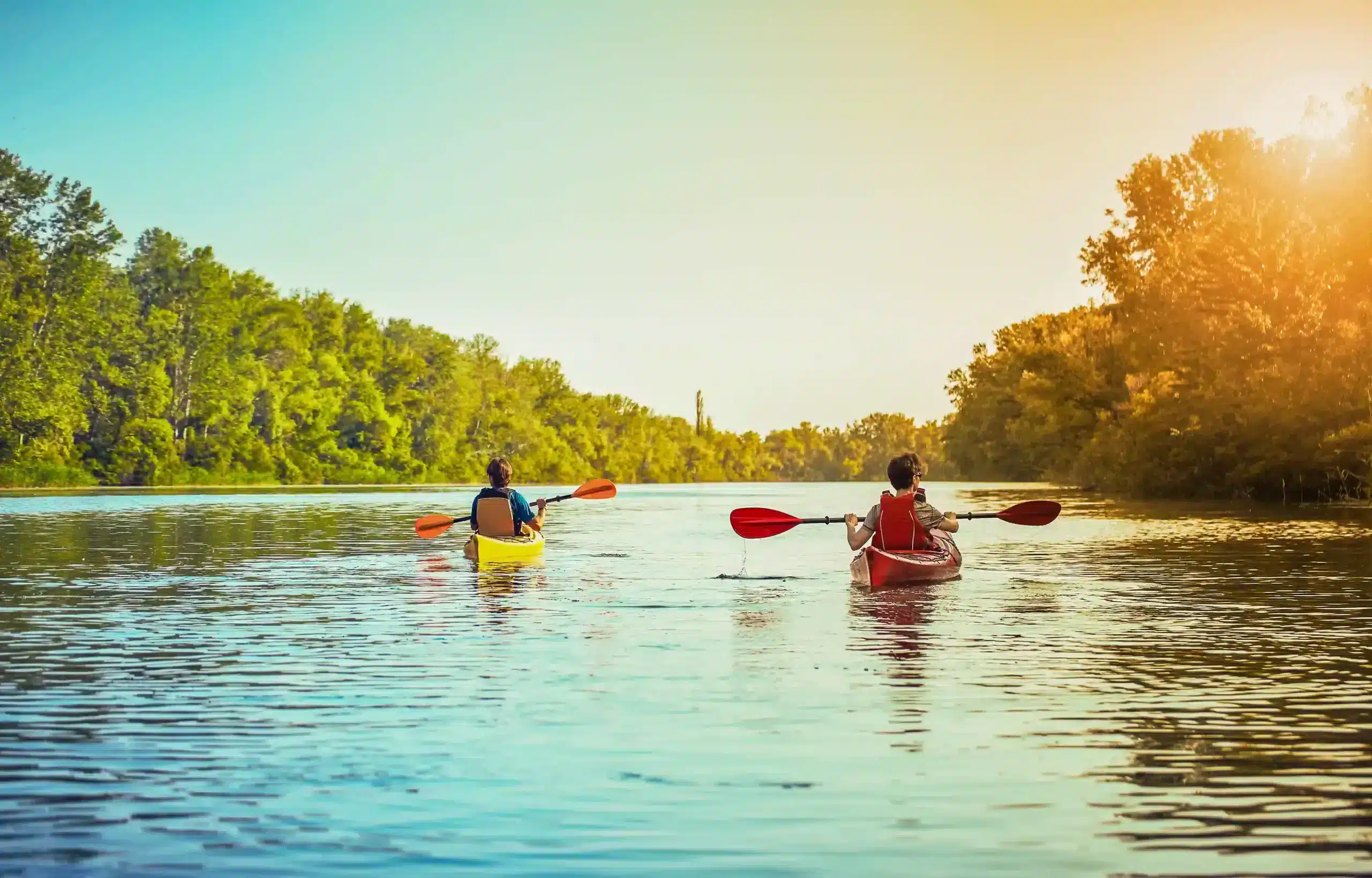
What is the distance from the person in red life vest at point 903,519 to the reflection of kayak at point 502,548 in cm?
605

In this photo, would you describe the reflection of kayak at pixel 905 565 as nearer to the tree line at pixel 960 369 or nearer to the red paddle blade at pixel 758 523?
the red paddle blade at pixel 758 523

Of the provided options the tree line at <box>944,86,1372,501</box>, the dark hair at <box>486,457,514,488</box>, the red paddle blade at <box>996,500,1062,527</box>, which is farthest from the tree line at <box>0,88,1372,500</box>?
the dark hair at <box>486,457,514,488</box>

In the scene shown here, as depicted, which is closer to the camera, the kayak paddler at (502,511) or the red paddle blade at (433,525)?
the kayak paddler at (502,511)

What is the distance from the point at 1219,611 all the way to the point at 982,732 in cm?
830

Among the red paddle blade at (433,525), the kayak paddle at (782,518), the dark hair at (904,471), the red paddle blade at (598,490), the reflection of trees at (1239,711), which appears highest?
the dark hair at (904,471)

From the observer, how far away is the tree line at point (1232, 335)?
45188 millimetres

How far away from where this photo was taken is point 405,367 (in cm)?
11181

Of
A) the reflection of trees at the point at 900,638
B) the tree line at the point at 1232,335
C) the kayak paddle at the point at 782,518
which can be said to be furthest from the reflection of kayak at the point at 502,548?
the tree line at the point at 1232,335

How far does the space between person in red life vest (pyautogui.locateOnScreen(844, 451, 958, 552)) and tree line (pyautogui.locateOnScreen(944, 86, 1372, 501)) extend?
2969 centimetres

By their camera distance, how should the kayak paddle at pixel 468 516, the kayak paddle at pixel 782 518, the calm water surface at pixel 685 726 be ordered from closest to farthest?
1. the calm water surface at pixel 685 726
2. the kayak paddle at pixel 782 518
3. the kayak paddle at pixel 468 516

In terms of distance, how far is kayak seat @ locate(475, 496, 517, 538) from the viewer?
21.7 metres

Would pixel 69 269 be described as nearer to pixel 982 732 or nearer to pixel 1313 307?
pixel 1313 307

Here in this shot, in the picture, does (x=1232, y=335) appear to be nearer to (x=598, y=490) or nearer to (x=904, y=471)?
(x=598, y=490)

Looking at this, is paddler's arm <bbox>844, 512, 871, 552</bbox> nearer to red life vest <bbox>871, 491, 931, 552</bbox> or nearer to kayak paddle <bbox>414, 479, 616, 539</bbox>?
red life vest <bbox>871, 491, 931, 552</bbox>
